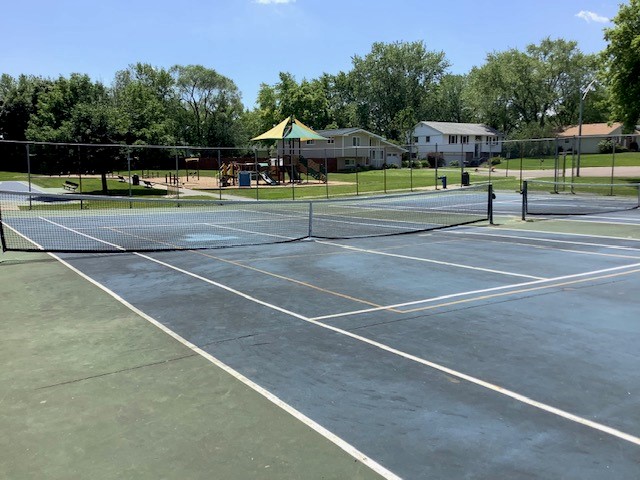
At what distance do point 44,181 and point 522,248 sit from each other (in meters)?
46.1

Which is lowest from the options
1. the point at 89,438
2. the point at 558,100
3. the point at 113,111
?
the point at 89,438

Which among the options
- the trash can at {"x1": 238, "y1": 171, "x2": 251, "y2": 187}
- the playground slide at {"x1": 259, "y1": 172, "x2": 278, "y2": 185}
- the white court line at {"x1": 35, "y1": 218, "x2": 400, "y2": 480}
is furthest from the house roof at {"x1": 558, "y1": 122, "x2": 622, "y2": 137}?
the white court line at {"x1": 35, "y1": 218, "x2": 400, "y2": 480}

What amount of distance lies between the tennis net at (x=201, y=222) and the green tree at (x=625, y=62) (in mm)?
15900

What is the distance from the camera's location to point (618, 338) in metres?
6.79

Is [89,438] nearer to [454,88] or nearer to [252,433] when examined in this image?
[252,433]

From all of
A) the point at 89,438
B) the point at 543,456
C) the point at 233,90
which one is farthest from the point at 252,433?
the point at 233,90

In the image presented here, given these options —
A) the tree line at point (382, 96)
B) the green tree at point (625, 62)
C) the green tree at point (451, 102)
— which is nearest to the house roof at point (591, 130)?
the tree line at point (382, 96)

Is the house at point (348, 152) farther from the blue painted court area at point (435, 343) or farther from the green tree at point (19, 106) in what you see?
the blue painted court area at point (435, 343)

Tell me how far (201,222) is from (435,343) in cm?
1750

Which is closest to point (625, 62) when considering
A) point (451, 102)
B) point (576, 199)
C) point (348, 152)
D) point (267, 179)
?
point (576, 199)

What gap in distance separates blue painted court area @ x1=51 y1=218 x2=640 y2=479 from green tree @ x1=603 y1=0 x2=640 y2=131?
3010cm

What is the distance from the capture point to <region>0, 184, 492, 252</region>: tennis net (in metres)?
16.1

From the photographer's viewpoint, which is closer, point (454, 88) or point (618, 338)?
point (618, 338)

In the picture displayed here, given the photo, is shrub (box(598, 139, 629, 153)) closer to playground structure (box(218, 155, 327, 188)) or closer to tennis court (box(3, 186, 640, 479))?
playground structure (box(218, 155, 327, 188))
